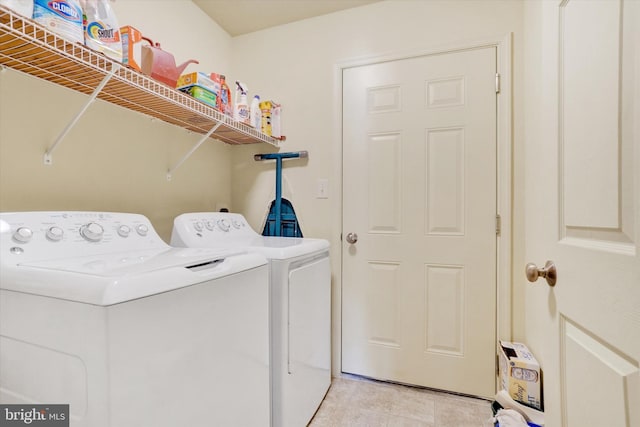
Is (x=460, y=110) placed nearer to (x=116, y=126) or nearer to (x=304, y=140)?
(x=304, y=140)

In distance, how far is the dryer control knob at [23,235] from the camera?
904 millimetres

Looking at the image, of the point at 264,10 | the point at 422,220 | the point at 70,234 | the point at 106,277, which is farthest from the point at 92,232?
the point at 264,10

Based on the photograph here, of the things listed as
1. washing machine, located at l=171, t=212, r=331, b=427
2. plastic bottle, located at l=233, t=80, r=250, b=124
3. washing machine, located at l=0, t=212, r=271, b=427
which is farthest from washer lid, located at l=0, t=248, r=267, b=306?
plastic bottle, located at l=233, t=80, r=250, b=124

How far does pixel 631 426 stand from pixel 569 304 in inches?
11.2

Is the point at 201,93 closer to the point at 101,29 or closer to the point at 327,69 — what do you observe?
the point at 101,29

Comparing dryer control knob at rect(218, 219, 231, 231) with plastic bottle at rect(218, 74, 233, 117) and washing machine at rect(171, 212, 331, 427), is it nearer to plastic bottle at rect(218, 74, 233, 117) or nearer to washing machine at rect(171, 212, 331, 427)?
washing machine at rect(171, 212, 331, 427)

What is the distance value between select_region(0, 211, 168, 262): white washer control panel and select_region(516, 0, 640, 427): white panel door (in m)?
1.44

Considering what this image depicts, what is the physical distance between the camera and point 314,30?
84.2 inches

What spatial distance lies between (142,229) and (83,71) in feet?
2.03

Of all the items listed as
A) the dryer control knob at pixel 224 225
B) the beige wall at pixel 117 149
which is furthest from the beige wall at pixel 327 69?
the dryer control knob at pixel 224 225

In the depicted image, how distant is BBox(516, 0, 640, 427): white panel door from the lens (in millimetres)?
593

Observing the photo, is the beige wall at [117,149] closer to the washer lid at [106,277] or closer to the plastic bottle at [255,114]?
the plastic bottle at [255,114]

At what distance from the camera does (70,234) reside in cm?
104

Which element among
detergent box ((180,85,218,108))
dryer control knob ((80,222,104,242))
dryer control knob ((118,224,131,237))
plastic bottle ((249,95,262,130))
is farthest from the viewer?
plastic bottle ((249,95,262,130))
